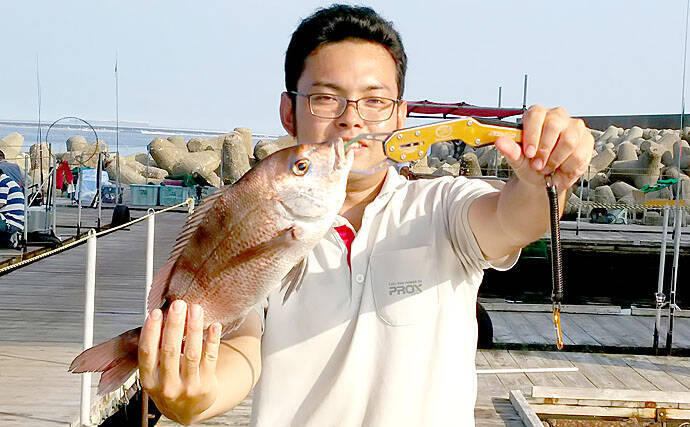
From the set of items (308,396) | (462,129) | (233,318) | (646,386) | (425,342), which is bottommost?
(646,386)

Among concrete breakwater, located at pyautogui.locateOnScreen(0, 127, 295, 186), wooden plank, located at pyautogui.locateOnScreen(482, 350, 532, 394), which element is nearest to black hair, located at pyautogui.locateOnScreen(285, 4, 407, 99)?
wooden plank, located at pyautogui.locateOnScreen(482, 350, 532, 394)

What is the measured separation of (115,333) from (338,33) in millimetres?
6639

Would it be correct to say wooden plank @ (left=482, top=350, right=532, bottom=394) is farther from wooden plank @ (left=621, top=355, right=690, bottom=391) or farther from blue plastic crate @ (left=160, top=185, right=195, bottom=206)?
blue plastic crate @ (left=160, top=185, right=195, bottom=206)

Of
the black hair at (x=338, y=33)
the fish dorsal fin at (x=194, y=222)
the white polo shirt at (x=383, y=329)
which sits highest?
the black hair at (x=338, y=33)

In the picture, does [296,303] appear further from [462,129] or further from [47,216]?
[47,216]

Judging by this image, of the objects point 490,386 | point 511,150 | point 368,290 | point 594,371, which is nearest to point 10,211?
point 490,386

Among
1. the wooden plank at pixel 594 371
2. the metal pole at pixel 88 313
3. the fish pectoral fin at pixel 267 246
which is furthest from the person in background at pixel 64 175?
the fish pectoral fin at pixel 267 246

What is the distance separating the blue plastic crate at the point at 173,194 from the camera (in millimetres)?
23203

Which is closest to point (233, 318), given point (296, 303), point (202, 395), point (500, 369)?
point (202, 395)

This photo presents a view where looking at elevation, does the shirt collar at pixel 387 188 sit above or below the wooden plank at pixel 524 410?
above

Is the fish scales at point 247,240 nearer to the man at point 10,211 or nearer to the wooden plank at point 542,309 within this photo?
the wooden plank at point 542,309

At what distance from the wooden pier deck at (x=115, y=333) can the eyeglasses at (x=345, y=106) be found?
4239mm

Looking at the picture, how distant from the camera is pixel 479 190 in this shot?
2217 mm

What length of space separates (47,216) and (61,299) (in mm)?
5336
